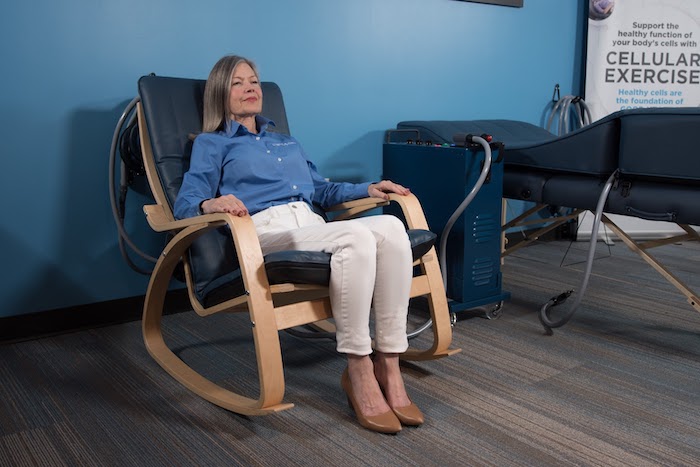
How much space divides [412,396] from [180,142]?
3.56 feet

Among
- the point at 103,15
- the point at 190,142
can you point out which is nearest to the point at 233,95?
the point at 190,142

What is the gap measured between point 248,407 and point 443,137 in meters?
1.59

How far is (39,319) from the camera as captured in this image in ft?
7.94

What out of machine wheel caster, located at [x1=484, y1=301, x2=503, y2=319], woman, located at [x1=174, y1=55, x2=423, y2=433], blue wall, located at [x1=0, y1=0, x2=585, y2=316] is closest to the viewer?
woman, located at [x1=174, y1=55, x2=423, y2=433]

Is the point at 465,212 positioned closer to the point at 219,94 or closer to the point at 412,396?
the point at 412,396

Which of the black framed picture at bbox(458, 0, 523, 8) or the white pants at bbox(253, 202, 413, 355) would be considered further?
the black framed picture at bbox(458, 0, 523, 8)

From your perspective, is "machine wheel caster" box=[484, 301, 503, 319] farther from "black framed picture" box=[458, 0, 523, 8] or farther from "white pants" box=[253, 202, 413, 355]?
"black framed picture" box=[458, 0, 523, 8]

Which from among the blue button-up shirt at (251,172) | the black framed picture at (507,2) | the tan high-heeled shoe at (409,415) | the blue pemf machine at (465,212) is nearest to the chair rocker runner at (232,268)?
the blue button-up shirt at (251,172)

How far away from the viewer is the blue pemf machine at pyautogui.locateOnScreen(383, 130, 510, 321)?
2430mm

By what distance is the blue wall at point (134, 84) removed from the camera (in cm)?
231

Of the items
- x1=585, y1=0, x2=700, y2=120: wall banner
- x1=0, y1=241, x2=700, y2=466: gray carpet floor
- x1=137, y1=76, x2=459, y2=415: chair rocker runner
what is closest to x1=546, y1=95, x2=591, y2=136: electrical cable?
x1=585, y1=0, x2=700, y2=120: wall banner

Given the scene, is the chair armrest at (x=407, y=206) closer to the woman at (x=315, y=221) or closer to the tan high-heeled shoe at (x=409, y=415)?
the woman at (x=315, y=221)

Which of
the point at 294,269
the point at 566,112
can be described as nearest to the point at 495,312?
the point at 294,269

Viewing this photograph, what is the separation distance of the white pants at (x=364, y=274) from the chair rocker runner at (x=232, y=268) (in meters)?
0.05
